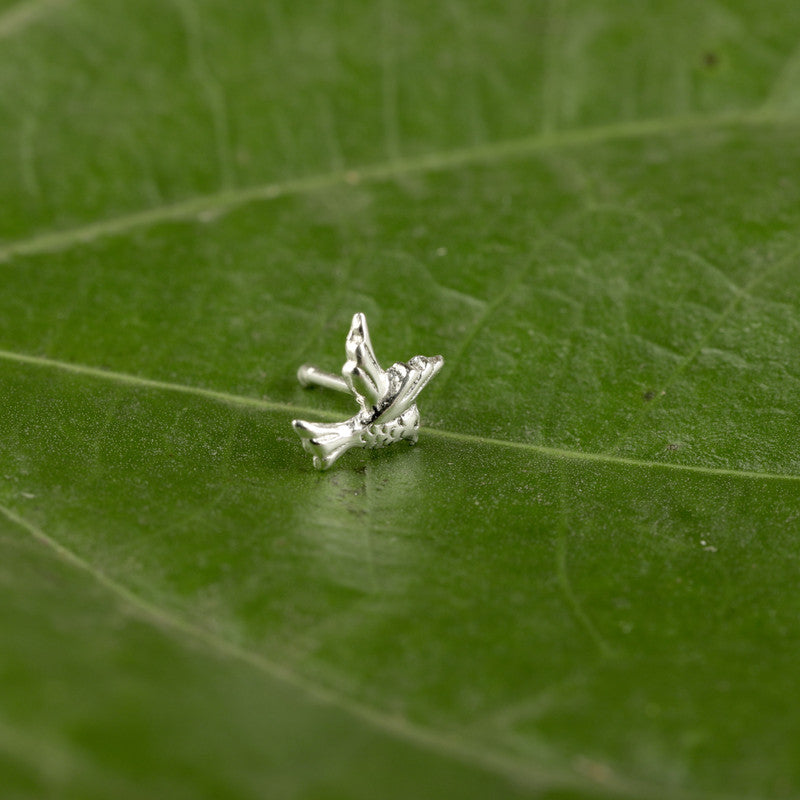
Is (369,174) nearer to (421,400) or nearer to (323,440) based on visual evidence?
(421,400)

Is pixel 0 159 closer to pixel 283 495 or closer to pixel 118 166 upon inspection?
pixel 118 166

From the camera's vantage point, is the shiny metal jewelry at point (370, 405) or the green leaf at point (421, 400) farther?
the shiny metal jewelry at point (370, 405)

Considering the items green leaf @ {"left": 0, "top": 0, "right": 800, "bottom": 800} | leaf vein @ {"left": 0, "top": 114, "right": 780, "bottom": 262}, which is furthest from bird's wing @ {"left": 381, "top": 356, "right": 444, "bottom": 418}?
leaf vein @ {"left": 0, "top": 114, "right": 780, "bottom": 262}

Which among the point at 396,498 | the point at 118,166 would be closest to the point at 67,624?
the point at 396,498

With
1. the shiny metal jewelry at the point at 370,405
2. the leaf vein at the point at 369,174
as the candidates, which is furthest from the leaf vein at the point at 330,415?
the leaf vein at the point at 369,174

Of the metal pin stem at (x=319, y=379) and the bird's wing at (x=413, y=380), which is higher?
the metal pin stem at (x=319, y=379)

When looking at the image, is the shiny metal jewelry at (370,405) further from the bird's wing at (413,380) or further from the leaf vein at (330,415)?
the leaf vein at (330,415)
